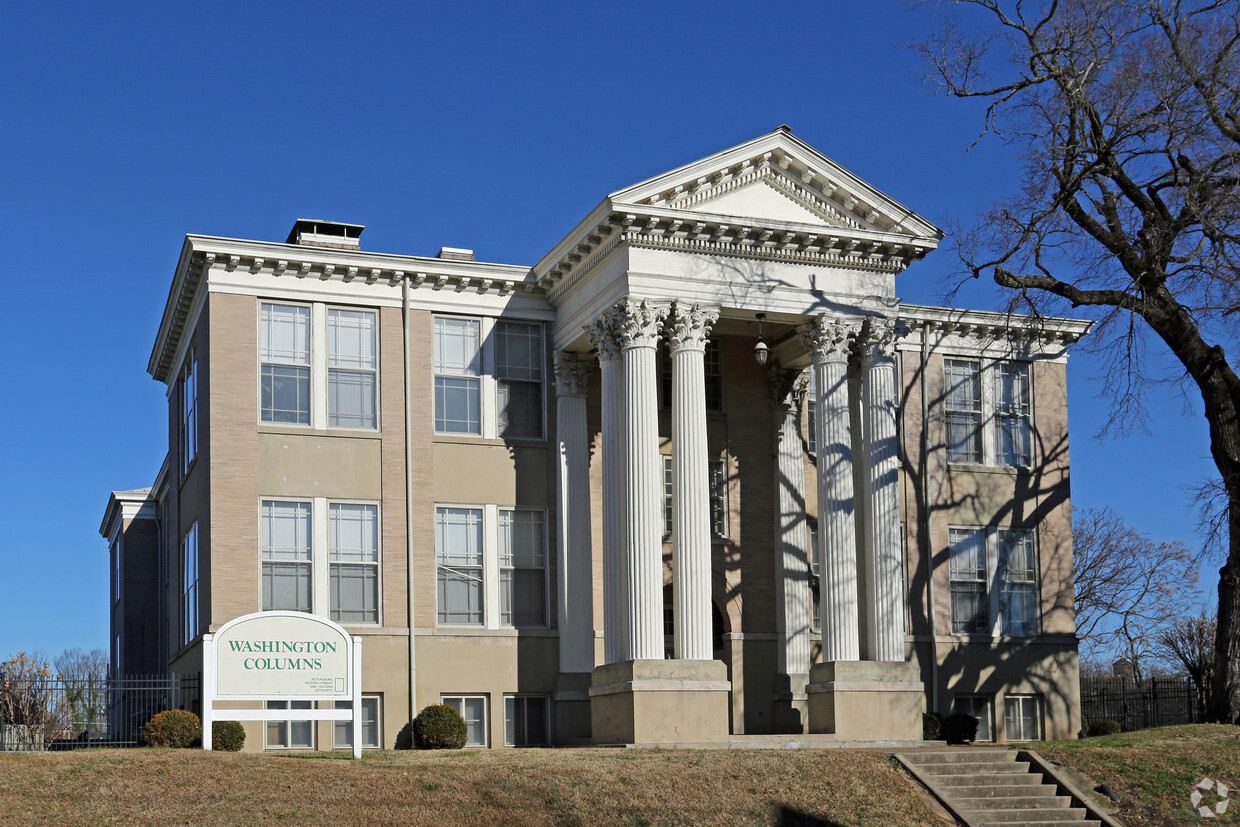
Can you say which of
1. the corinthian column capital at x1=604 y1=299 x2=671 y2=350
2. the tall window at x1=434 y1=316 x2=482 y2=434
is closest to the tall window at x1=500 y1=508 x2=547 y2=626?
the tall window at x1=434 y1=316 x2=482 y2=434

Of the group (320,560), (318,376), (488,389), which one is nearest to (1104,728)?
(488,389)

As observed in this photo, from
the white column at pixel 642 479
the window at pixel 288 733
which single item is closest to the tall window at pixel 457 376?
the white column at pixel 642 479

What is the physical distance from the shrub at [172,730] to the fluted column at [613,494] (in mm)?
7776

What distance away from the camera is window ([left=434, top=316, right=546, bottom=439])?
3055cm

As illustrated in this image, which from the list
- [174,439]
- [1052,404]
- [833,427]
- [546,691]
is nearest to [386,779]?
[546,691]

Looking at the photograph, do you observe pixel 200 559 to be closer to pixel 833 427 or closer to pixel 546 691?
pixel 546 691

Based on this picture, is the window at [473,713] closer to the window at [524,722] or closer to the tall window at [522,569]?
the window at [524,722]

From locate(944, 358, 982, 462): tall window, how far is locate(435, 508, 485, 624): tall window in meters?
12.4

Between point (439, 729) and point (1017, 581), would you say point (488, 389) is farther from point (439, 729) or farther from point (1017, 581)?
point (1017, 581)

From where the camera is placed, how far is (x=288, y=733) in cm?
2780

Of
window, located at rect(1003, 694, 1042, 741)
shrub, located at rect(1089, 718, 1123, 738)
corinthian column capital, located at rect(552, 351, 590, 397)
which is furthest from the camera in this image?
shrub, located at rect(1089, 718, 1123, 738)

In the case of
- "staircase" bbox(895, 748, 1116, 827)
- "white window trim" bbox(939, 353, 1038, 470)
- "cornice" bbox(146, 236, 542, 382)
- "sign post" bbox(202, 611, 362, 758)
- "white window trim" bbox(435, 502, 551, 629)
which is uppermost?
"cornice" bbox(146, 236, 542, 382)

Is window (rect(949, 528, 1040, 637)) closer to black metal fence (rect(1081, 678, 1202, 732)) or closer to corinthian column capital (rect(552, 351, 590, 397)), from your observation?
black metal fence (rect(1081, 678, 1202, 732))

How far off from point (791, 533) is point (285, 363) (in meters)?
11.6
